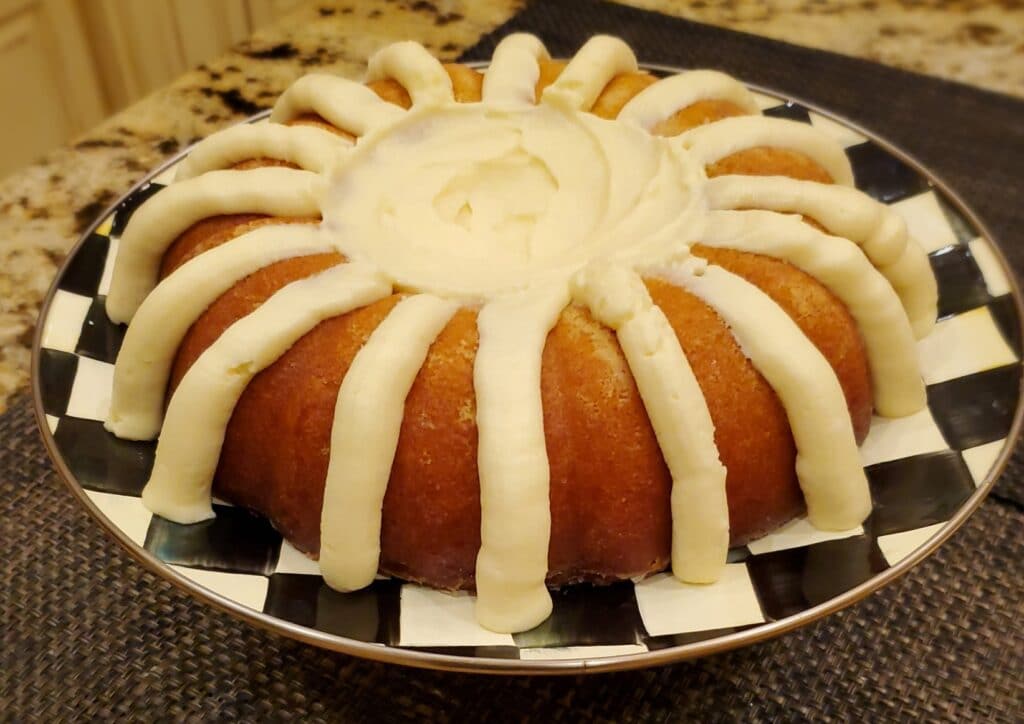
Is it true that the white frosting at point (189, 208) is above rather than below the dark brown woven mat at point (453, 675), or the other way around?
above

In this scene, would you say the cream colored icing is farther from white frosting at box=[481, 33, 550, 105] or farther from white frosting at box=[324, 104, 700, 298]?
white frosting at box=[481, 33, 550, 105]

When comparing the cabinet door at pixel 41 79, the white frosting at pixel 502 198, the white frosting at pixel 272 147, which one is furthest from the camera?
the cabinet door at pixel 41 79

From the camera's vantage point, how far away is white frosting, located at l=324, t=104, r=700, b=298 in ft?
3.22

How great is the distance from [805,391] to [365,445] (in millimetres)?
403

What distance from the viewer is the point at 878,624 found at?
1.11 meters

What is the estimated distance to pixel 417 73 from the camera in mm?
1198

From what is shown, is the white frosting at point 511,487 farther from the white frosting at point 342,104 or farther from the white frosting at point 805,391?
the white frosting at point 342,104

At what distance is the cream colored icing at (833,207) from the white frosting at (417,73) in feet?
1.15

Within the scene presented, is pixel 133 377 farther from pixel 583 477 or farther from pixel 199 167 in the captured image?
pixel 583 477

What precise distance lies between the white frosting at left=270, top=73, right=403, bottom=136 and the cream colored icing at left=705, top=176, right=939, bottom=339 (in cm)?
39

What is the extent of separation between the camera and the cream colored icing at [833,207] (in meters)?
1.04

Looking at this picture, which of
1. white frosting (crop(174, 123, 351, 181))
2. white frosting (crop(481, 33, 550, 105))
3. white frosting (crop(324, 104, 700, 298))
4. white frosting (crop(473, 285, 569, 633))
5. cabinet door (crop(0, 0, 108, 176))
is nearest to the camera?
white frosting (crop(473, 285, 569, 633))

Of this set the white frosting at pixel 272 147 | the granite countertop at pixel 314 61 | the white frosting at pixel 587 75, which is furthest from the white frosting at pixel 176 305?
the granite countertop at pixel 314 61

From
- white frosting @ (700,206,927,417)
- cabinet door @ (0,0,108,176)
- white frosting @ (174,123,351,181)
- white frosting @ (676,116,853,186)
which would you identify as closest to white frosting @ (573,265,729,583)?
white frosting @ (700,206,927,417)
